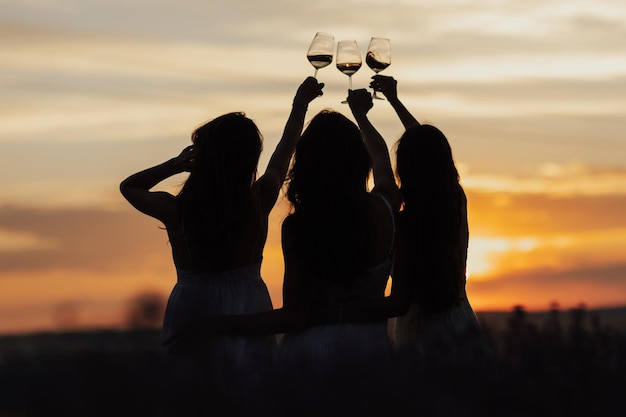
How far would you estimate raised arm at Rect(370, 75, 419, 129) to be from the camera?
8.21 m

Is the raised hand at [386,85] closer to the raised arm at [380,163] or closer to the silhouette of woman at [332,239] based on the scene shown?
the raised arm at [380,163]

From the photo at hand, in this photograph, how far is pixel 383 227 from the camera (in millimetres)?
6629

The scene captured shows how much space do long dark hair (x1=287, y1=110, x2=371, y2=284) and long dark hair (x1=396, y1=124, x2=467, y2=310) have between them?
1.70 feet

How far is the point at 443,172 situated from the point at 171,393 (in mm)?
3640

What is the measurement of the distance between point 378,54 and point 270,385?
248 inches

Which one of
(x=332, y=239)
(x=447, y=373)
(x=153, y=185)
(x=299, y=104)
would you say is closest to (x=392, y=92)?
(x=299, y=104)

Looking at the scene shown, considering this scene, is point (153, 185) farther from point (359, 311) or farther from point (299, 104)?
point (359, 311)

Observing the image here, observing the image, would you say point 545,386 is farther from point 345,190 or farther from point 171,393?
point 345,190

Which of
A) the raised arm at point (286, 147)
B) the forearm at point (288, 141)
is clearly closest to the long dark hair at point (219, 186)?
the raised arm at point (286, 147)

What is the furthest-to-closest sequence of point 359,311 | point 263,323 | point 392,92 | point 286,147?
point 392,92 → point 286,147 → point 359,311 → point 263,323

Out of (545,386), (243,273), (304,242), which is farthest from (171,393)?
(243,273)

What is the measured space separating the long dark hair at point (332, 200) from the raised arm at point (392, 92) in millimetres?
1704

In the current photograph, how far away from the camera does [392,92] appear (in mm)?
8641

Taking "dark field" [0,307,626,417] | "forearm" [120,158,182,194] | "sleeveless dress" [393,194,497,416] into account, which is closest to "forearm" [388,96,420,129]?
"forearm" [120,158,182,194]
